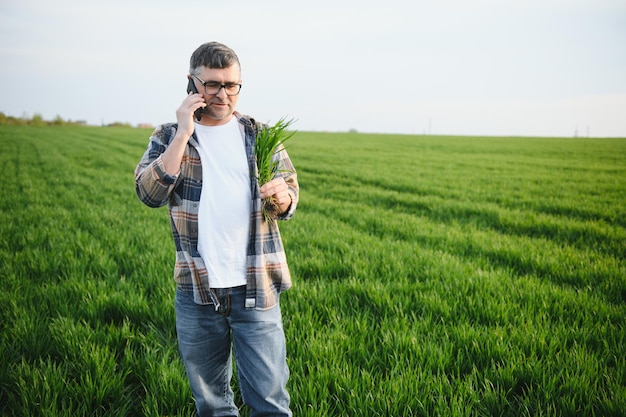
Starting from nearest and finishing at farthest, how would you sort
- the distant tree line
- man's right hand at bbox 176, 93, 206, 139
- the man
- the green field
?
man's right hand at bbox 176, 93, 206, 139 < the man < the green field < the distant tree line

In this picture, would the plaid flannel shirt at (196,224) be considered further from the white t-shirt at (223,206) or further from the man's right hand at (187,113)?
the man's right hand at (187,113)

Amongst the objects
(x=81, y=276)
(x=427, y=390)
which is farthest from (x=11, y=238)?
(x=427, y=390)

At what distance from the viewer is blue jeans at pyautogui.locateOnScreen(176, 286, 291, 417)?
1786 millimetres

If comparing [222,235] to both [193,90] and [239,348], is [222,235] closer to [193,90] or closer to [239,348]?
[239,348]

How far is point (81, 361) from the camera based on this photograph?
2590mm

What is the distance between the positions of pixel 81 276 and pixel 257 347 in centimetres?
319

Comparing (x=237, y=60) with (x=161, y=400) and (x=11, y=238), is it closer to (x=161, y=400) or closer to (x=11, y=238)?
(x=161, y=400)

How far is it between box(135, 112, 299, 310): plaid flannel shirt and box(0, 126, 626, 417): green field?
840mm

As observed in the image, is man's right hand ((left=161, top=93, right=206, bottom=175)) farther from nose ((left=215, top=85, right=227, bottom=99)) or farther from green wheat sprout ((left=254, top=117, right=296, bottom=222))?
green wheat sprout ((left=254, top=117, right=296, bottom=222))

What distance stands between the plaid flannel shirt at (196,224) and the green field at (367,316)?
2.76ft

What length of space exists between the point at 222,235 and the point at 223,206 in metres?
0.14

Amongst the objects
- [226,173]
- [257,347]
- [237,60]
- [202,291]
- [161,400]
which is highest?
[237,60]

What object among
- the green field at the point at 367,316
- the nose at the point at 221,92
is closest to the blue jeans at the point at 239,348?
the green field at the point at 367,316

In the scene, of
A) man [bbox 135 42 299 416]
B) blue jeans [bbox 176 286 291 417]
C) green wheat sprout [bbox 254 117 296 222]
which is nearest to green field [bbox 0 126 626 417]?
blue jeans [bbox 176 286 291 417]
